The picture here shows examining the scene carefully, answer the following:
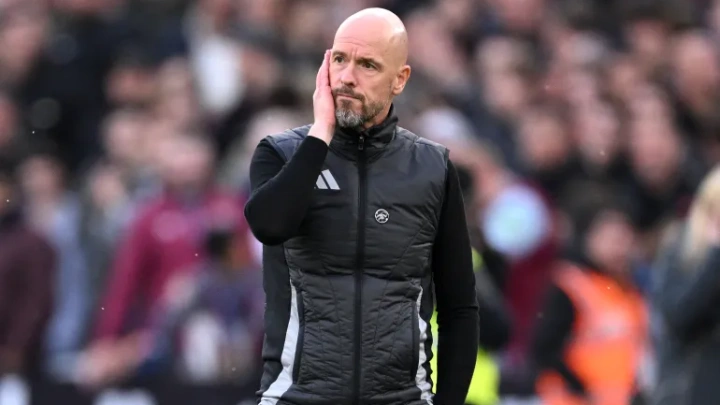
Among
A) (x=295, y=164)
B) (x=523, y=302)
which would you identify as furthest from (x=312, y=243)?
(x=523, y=302)

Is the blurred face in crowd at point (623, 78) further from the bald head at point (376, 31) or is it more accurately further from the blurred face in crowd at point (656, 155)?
the bald head at point (376, 31)

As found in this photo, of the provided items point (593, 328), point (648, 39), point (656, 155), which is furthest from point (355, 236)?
point (648, 39)

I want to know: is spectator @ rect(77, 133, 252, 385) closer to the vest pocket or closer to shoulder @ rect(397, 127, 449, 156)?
shoulder @ rect(397, 127, 449, 156)

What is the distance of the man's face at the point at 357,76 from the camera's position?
5.05 metres

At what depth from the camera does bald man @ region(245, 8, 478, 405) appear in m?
4.93

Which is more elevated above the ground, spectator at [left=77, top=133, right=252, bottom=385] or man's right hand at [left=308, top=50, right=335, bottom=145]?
man's right hand at [left=308, top=50, right=335, bottom=145]

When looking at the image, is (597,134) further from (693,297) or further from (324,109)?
(324,109)

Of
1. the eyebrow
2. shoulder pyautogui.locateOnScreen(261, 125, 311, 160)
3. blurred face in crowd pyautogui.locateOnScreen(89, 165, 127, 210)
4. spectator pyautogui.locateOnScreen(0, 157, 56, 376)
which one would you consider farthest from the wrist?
blurred face in crowd pyautogui.locateOnScreen(89, 165, 127, 210)

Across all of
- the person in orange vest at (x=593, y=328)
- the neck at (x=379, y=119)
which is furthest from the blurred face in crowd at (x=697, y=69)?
the neck at (x=379, y=119)

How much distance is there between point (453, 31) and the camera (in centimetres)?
1345

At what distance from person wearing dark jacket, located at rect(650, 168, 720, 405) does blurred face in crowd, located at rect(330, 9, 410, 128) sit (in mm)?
2802

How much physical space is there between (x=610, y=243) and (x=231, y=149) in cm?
314

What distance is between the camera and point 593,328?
9.80 meters

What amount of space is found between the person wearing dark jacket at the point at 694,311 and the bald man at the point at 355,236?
247 cm
